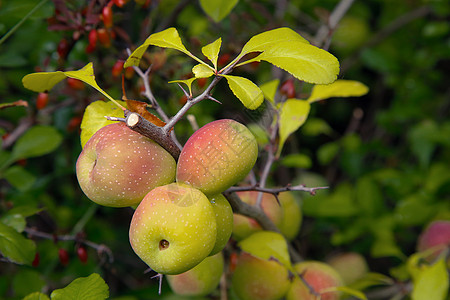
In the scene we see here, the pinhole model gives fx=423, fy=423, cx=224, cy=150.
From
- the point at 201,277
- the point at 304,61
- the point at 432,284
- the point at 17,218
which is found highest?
the point at 304,61

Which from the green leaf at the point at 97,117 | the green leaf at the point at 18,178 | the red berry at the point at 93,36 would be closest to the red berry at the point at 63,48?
the red berry at the point at 93,36

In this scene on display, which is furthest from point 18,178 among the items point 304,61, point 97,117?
point 304,61

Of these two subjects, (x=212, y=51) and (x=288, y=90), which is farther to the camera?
(x=288, y=90)

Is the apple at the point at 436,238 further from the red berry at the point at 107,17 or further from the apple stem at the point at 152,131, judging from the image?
the red berry at the point at 107,17

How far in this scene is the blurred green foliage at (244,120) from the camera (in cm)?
128

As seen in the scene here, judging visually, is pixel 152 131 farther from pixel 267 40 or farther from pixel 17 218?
pixel 17 218

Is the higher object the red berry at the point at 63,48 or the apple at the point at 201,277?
the red berry at the point at 63,48

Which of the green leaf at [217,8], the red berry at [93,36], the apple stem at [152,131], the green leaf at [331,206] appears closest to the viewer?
the apple stem at [152,131]

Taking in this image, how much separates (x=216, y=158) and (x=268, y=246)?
0.36 m

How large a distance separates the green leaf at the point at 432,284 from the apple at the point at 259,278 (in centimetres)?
38

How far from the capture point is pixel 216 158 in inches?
28.0

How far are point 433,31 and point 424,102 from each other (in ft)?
1.31

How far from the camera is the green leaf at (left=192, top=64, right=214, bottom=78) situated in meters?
0.70

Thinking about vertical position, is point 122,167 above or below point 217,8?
below
